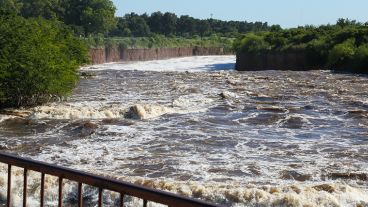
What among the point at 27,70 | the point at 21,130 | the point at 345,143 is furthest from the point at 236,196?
the point at 27,70

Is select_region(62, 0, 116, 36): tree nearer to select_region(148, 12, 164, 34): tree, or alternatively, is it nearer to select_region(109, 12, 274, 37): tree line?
select_region(109, 12, 274, 37): tree line

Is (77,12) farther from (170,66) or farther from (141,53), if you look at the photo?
(170,66)

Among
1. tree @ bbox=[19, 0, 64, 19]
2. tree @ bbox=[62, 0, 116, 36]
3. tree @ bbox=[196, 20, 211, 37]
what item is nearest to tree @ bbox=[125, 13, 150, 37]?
tree @ bbox=[62, 0, 116, 36]

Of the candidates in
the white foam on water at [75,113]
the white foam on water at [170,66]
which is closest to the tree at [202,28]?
the white foam on water at [170,66]

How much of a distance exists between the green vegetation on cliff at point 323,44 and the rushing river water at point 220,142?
17.6 meters

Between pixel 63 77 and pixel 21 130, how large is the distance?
655 cm

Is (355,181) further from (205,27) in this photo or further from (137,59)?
(205,27)

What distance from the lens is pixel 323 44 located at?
5328 centimetres

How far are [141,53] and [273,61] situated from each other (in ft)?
139

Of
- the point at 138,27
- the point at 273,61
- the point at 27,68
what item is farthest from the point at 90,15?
the point at 27,68

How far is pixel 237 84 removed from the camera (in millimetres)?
36094

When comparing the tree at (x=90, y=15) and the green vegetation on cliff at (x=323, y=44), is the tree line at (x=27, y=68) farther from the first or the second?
the tree at (x=90, y=15)

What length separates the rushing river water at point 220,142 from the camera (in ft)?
38.2

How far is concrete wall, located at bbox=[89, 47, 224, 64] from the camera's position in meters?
83.0
